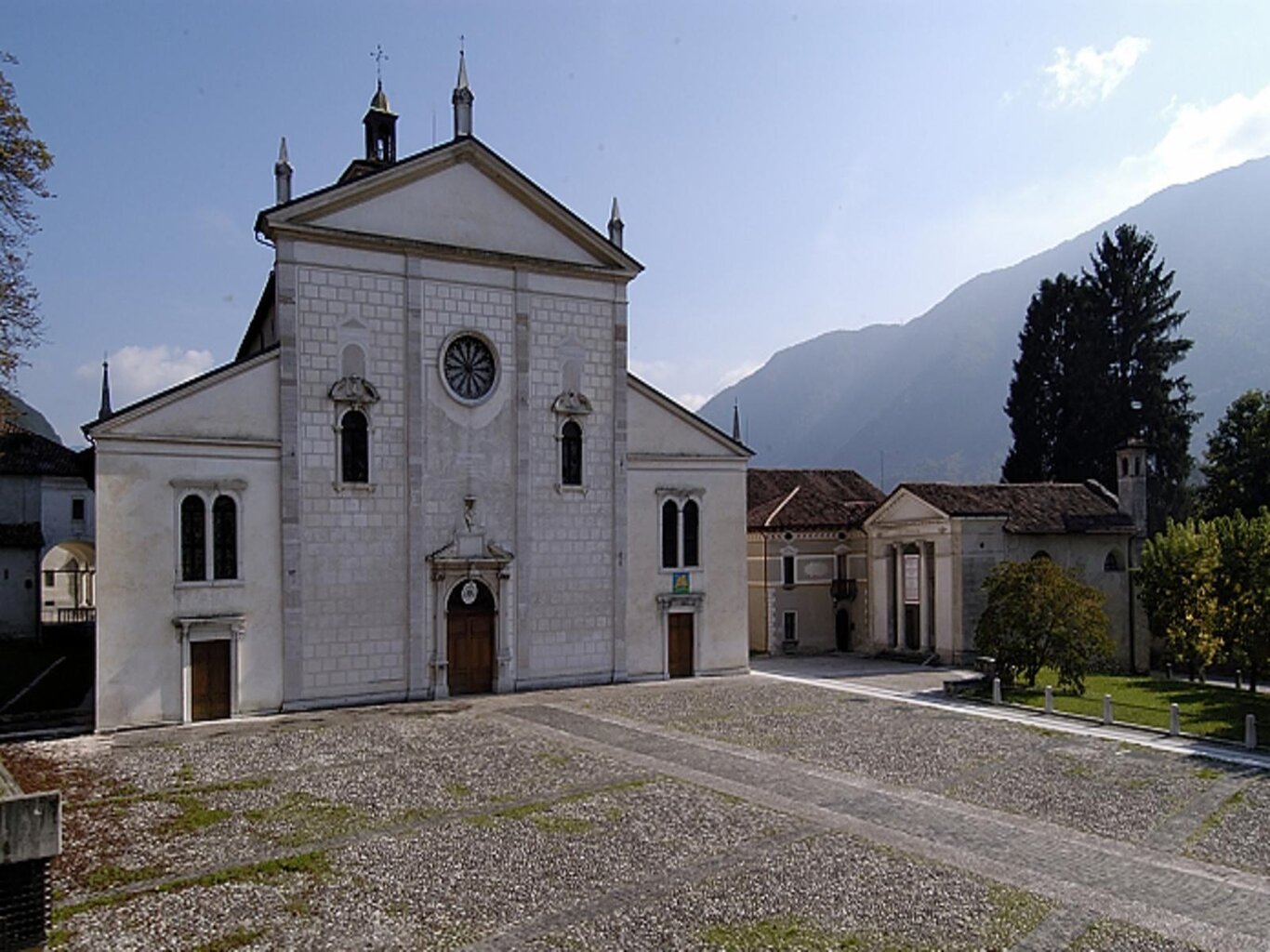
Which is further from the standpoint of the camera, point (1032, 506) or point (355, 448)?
point (1032, 506)

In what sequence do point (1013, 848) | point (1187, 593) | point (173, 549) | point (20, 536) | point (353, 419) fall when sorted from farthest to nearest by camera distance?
point (20, 536)
point (1187, 593)
point (353, 419)
point (173, 549)
point (1013, 848)

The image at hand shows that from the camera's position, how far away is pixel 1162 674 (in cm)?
3334

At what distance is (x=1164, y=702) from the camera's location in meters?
24.1

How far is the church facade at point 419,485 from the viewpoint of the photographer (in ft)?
69.1

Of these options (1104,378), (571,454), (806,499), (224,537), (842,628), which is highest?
(1104,378)

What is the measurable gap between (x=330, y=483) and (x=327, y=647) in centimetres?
386

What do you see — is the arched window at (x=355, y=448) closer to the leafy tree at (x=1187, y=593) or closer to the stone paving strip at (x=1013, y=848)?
the stone paving strip at (x=1013, y=848)

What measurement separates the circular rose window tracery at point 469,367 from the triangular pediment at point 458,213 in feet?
7.98

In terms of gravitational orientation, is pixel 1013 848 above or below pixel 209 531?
below

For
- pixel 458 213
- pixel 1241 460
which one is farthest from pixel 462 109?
pixel 1241 460

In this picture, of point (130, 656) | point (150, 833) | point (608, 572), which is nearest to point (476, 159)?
point (608, 572)

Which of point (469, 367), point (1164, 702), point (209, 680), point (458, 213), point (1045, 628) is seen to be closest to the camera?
point (209, 680)

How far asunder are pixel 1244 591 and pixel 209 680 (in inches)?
1102

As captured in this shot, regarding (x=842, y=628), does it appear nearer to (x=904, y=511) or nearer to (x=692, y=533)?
(x=904, y=511)
